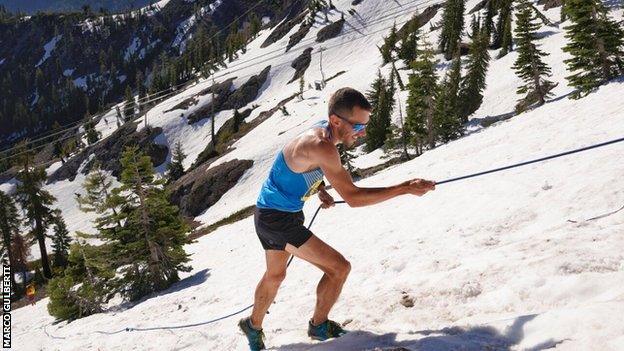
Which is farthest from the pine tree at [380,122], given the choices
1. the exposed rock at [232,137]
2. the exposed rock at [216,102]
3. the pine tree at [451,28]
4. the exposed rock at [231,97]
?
the exposed rock at [216,102]

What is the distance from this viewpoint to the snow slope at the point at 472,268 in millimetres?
4773

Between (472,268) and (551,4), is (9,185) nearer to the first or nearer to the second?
(551,4)

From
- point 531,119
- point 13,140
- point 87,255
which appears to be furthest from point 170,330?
point 13,140

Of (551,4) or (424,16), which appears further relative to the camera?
(424,16)

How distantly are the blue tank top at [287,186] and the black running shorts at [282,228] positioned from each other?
0.07m

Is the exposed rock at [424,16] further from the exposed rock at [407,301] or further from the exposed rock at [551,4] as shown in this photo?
the exposed rock at [407,301]

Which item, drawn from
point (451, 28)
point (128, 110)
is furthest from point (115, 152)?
point (451, 28)

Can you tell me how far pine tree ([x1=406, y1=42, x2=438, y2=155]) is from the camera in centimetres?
4403

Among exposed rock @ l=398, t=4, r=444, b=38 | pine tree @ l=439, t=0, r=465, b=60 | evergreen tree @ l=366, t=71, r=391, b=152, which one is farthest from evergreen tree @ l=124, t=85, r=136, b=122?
evergreen tree @ l=366, t=71, r=391, b=152

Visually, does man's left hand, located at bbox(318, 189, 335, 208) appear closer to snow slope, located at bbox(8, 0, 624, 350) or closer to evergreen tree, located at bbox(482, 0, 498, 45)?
snow slope, located at bbox(8, 0, 624, 350)

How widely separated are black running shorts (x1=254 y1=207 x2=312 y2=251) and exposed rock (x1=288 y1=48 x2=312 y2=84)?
10711cm

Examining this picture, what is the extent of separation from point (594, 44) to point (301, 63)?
295 ft

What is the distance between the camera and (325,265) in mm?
5312

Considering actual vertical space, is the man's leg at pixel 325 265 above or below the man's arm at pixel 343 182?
below
